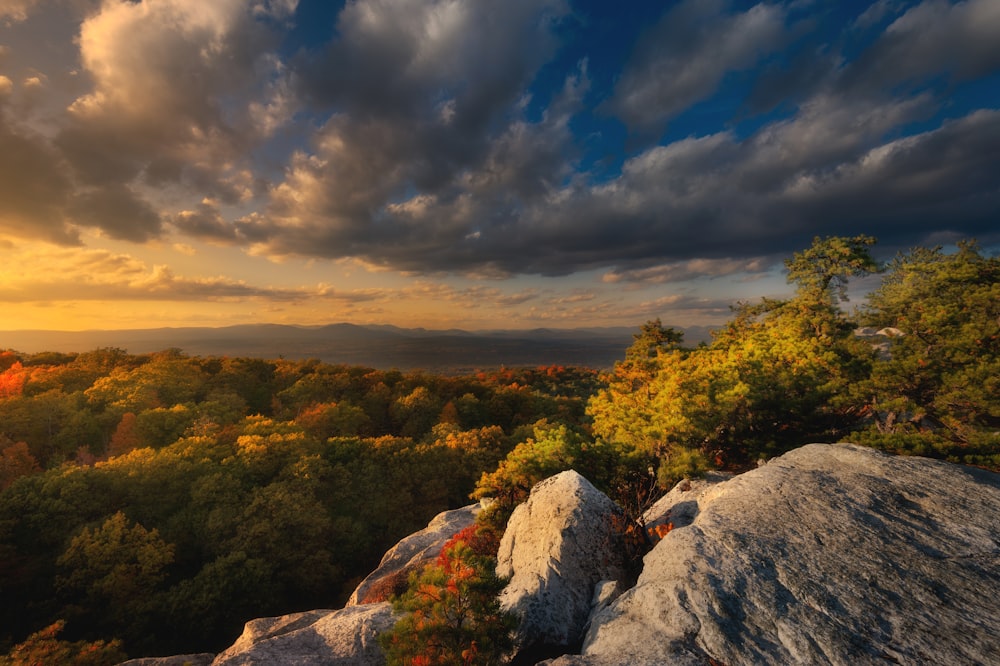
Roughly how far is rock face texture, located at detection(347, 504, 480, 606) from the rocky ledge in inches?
193

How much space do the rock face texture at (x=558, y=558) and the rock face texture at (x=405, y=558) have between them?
20.3 ft

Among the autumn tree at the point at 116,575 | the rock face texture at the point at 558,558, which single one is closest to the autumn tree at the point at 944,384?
the rock face texture at the point at 558,558

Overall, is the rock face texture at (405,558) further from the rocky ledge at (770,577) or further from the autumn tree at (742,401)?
the autumn tree at (742,401)

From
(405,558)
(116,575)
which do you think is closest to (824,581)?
(405,558)

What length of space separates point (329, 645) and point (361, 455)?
28.5 metres

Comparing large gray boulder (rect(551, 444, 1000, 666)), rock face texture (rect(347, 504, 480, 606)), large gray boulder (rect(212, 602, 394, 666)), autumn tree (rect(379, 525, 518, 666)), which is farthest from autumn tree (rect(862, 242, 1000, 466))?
rock face texture (rect(347, 504, 480, 606))

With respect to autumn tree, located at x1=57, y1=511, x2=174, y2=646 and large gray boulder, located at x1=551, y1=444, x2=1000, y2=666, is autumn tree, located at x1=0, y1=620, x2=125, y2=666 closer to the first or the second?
autumn tree, located at x1=57, y1=511, x2=174, y2=646

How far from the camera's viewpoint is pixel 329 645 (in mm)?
14992

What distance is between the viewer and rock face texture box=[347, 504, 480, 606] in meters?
21.5

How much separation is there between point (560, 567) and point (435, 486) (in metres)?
30.3

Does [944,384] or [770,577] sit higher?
[944,384]

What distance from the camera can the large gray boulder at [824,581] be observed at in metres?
7.95

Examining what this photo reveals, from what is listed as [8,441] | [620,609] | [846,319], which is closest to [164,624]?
[620,609]

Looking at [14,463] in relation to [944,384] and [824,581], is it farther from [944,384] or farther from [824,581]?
[944,384]
